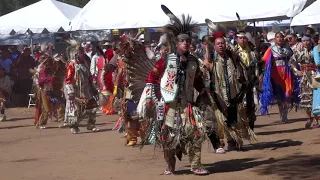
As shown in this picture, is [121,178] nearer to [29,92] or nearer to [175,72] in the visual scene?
[175,72]

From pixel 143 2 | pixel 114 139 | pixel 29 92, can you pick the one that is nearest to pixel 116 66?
pixel 114 139

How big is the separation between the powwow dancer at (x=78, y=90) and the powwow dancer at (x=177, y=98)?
5388 mm

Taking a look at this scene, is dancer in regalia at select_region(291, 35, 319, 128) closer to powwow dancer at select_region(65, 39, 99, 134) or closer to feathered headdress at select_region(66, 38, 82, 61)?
powwow dancer at select_region(65, 39, 99, 134)

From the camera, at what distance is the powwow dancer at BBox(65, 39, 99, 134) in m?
13.2

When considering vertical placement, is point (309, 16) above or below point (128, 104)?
above

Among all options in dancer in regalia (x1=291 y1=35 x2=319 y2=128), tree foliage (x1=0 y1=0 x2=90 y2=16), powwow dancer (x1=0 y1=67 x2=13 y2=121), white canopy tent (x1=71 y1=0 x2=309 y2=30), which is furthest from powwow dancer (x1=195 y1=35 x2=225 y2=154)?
tree foliage (x1=0 y1=0 x2=90 y2=16)

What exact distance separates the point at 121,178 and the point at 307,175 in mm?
2140

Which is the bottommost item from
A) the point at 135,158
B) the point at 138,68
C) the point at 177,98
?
the point at 135,158

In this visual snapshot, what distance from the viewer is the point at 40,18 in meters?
22.8

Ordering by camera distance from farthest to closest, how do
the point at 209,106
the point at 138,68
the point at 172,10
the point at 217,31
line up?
the point at 172,10, the point at 217,31, the point at 209,106, the point at 138,68

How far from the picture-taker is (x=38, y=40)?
3016 centimetres

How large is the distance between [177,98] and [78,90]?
5.97 meters

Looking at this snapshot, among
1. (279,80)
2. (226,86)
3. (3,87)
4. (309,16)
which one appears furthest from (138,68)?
(3,87)

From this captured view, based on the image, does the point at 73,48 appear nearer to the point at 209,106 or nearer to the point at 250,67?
the point at 250,67
